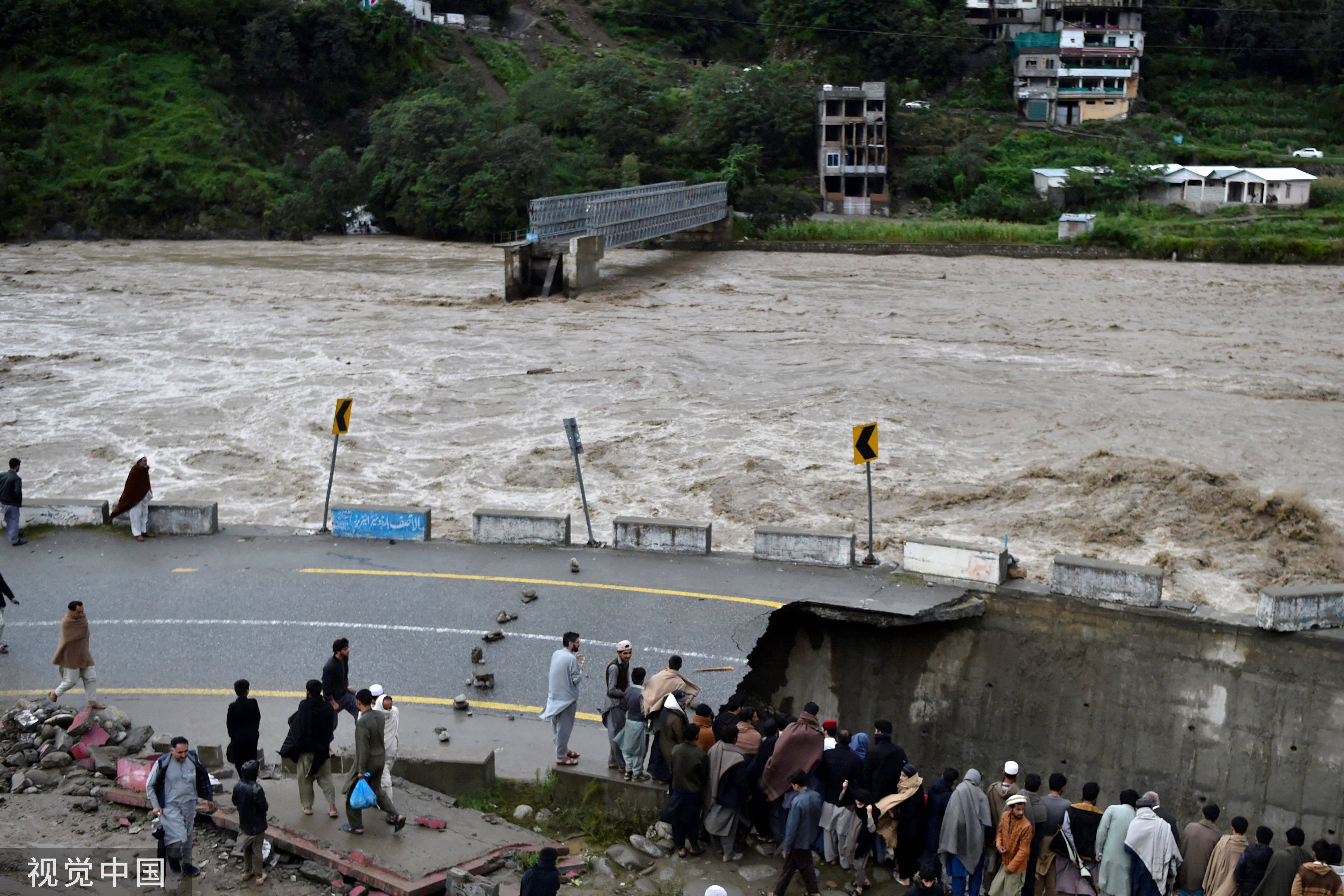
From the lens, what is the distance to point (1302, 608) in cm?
1393

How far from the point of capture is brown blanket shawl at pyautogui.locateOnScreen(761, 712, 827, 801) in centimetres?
1042

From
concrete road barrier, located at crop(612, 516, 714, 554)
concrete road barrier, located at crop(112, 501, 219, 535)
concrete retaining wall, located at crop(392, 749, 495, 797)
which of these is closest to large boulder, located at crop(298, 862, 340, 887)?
concrete retaining wall, located at crop(392, 749, 495, 797)

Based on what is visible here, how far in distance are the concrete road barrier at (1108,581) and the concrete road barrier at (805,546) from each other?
2.79 meters

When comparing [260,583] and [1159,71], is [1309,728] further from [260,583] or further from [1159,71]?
[1159,71]

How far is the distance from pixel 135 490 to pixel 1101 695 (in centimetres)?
1357

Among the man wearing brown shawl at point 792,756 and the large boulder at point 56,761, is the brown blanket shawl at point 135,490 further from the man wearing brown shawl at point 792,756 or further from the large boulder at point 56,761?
the man wearing brown shawl at point 792,756

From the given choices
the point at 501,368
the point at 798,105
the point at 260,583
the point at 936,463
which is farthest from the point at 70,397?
the point at 798,105

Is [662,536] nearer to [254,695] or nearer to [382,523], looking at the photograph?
[382,523]

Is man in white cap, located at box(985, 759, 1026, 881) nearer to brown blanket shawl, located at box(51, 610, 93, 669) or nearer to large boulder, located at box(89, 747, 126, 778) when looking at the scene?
large boulder, located at box(89, 747, 126, 778)

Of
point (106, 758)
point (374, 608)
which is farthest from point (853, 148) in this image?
point (106, 758)

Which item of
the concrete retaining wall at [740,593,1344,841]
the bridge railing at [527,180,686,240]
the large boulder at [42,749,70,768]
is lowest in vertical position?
the concrete retaining wall at [740,593,1344,841]

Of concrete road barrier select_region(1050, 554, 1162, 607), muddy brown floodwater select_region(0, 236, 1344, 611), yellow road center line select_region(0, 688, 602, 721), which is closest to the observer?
yellow road center line select_region(0, 688, 602, 721)

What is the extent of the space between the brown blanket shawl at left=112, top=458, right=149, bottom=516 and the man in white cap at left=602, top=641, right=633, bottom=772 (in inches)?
362

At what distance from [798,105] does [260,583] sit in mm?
68002
